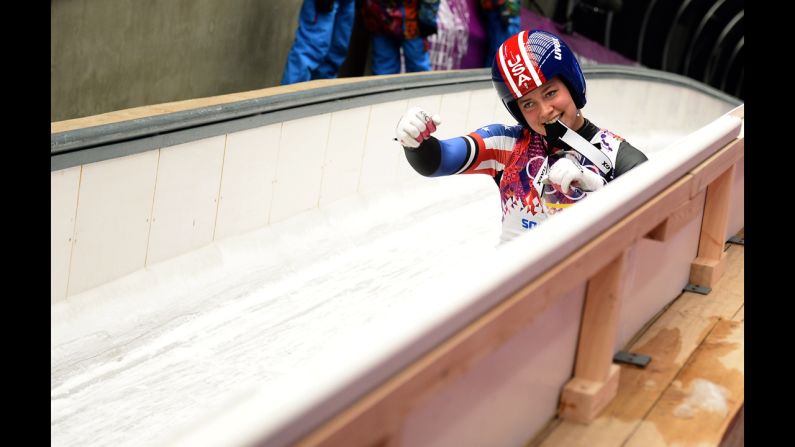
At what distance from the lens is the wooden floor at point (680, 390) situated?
6.82 feet

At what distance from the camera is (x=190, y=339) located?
9.43ft

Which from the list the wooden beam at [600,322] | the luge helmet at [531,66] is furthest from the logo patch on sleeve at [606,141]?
the wooden beam at [600,322]

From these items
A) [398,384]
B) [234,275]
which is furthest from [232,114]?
[398,384]

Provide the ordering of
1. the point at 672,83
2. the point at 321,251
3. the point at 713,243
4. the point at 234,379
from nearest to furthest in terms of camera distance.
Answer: the point at 234,379 < the point at 713,243 < the point at 321,251 < the point at 672,83

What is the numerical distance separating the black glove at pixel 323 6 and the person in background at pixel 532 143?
284cm

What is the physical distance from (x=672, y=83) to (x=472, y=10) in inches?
56.9

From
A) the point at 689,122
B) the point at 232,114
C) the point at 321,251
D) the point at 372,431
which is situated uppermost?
the point at 372,431

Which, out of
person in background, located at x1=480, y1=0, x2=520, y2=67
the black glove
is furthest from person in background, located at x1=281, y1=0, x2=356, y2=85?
person in background, located at x1=480, y1=0, x2=520, y2=67

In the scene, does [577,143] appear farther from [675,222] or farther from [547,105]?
[675,222]

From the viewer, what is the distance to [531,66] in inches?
104

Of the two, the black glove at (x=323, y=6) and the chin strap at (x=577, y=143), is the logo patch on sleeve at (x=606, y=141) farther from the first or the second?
the black glove at (x=323, y=6)

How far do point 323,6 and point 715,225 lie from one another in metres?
2.98

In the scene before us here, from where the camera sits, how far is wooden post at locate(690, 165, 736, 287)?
3.04 meters

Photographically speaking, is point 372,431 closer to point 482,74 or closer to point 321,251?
point 321,251
